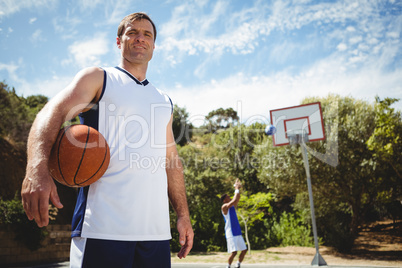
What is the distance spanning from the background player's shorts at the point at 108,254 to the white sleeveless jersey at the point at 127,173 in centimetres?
3

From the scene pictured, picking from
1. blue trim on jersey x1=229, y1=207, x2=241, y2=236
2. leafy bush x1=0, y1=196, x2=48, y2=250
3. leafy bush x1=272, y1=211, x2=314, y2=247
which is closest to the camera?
blue trim on jersey x1=229, y1=207, x2=241, y2=236

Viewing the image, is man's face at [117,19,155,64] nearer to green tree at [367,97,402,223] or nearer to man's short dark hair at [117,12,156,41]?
man's short dark hair at [117,12,156,41]

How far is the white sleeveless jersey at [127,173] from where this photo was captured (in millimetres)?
1595

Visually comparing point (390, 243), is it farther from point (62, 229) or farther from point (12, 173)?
point (12, 173)

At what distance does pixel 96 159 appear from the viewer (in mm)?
1589

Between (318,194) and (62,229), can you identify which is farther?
(318,194)

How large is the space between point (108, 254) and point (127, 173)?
1.34 feet

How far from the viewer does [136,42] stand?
199 centimetres

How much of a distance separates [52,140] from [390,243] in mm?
16487

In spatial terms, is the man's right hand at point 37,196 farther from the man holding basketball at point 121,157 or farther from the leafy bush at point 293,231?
the leafy bush at point 293,231

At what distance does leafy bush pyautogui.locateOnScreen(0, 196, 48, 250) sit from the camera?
10.3m

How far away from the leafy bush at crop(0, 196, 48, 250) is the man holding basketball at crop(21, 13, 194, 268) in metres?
10.5

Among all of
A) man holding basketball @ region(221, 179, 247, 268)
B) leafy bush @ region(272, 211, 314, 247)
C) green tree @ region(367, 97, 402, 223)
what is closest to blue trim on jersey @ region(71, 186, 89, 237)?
man holding basketball @ region(221, 179, 247, 268)

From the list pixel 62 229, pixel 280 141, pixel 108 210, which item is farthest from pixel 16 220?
pixel 108 210
